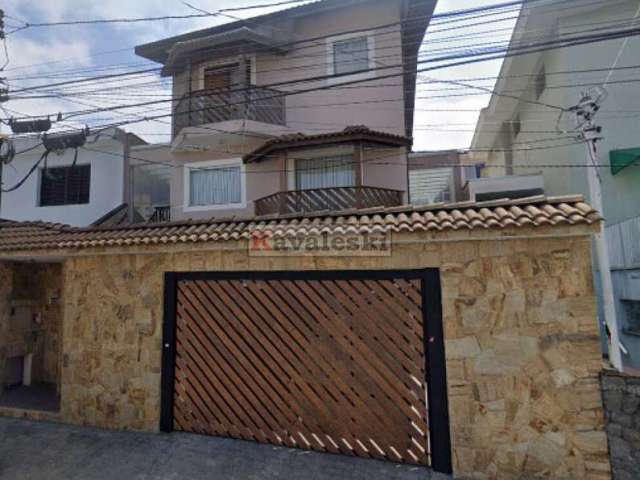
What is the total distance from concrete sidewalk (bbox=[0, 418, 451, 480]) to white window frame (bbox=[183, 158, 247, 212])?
24.7ft

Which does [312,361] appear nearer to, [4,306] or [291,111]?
[4,306]

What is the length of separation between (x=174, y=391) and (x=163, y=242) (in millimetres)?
2453

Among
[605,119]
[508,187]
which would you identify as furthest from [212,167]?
[605,119]

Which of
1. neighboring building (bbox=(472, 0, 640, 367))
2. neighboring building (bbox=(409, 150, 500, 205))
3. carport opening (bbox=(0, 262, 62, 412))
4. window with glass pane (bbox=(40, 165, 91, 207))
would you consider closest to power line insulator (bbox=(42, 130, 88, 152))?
carport opening (bbox=(0, 262, 62, 412))

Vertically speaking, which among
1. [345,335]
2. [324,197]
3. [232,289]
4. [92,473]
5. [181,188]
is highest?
[181,188]

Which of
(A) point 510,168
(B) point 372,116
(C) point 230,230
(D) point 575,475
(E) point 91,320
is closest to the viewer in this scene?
(D) point 575,475

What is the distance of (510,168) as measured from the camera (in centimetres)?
1609

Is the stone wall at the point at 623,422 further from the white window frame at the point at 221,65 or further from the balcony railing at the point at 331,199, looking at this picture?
the white window frame at the point at 221,65

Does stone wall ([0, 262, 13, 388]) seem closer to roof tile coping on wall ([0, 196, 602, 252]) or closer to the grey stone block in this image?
roof tile coping on wall ([0, 196, 602, 252])

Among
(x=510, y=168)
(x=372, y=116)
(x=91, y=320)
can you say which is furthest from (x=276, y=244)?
(x=510, y=168)

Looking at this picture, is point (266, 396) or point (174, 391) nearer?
point (266, 396)

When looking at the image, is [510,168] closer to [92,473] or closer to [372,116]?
[372,116]

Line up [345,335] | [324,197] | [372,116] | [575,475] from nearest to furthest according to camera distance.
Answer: [575,475] → [345,335] → [324,197] → [372,116]

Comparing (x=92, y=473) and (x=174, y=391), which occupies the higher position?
(x=174, y=391)
